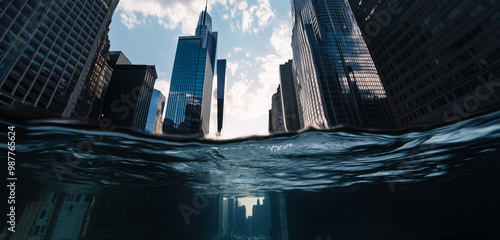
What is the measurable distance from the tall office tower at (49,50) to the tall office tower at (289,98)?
93.6 metres

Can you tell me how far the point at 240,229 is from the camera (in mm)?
127188

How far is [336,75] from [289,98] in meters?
38.0

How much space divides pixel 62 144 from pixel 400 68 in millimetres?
55003

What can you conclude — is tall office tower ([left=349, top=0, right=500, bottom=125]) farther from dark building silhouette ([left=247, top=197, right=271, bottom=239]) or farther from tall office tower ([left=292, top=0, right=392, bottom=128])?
dark building silhouette ([left=247, top=197, right=271, bottom=239])

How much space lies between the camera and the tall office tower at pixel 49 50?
45.0 meters

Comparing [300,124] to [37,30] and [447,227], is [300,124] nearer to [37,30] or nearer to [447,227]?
[447,227]

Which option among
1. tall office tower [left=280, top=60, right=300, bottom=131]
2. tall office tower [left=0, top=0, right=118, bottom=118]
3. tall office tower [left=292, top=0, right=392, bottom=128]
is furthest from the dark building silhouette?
tall office tower [left=0, top=0, right=118, bottom=118]

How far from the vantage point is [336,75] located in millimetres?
89938

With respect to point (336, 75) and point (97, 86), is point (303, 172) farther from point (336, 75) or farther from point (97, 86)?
point (97, 86)

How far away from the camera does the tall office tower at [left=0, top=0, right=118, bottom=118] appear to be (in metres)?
45.0

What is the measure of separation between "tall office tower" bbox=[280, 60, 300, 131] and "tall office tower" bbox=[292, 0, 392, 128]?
17.5 feet

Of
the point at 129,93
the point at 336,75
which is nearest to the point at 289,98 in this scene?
the point at 336,75

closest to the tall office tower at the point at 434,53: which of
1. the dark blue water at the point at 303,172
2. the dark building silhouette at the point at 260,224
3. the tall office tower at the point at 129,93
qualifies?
the dark blue water at the point at 303,172

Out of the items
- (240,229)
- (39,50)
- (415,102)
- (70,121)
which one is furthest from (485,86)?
(240,229)
